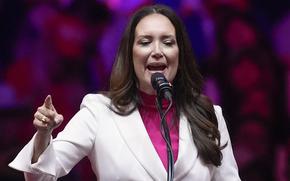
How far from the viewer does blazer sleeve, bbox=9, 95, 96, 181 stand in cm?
181

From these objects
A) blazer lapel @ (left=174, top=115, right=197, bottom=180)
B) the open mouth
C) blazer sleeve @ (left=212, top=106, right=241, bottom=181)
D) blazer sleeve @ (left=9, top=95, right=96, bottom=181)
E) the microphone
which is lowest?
blazer sleeve @ (left=212, top=106, right=241, bottom=181)

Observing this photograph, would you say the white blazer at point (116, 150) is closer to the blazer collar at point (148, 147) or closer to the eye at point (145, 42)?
the blazer collar at point (148, 147)

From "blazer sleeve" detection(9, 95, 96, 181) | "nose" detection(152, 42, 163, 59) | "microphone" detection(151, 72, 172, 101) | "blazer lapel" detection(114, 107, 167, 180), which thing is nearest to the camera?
"microphone" detection(151, 72, 172, 101)

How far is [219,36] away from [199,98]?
4.95 ft

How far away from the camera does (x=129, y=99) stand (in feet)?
7.02

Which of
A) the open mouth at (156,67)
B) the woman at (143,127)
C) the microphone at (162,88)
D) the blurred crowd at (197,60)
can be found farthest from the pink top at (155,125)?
the blurred crowd at (197,60)

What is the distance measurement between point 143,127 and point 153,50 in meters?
0.25

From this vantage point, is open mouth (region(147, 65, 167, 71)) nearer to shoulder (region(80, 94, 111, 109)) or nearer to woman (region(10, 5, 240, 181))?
woman (region(10, 5, 240, 181))

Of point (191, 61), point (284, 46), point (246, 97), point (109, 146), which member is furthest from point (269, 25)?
point (109, 146)

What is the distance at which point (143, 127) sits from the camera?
204 centimetres

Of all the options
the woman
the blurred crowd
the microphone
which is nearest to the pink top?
the woman

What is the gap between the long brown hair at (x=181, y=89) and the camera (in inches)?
82.4

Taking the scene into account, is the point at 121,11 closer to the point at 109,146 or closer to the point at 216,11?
the point at 216,11

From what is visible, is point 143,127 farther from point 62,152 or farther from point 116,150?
point 62,152
